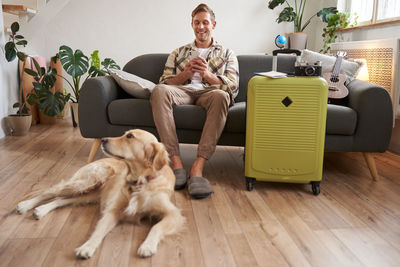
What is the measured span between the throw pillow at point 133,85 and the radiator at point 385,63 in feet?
5.86

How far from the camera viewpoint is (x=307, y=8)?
4449 mm

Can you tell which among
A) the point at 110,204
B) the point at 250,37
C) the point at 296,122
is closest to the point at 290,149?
the point at 296,122

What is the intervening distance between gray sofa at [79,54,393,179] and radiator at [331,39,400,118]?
0.39 metres

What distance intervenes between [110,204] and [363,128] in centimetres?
156

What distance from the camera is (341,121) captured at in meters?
2.16

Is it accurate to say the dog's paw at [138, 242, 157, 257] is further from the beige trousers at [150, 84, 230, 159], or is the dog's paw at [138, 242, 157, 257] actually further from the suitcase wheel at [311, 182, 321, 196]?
the suitcase wheel at [311, 182, 321, 196]

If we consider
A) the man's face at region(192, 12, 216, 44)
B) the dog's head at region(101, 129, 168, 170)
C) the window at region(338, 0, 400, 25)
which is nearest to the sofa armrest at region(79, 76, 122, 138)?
the man's face at region(192, 12, 216, 44)

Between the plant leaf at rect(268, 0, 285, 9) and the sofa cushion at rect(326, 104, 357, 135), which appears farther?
the plant leaf at rect(268, 0, 285, 9)

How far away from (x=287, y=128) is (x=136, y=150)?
844 millimetres

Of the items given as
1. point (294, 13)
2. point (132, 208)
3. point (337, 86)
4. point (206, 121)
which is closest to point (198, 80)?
point (206, 121)

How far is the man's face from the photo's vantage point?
2477 millimetres

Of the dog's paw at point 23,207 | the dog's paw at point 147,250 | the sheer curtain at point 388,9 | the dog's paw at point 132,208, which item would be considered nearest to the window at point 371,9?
the sheer curtain at point 388,9

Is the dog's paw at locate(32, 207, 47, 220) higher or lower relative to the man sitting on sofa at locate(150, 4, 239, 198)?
lower

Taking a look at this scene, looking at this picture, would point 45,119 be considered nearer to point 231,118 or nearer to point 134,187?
point 231,118
